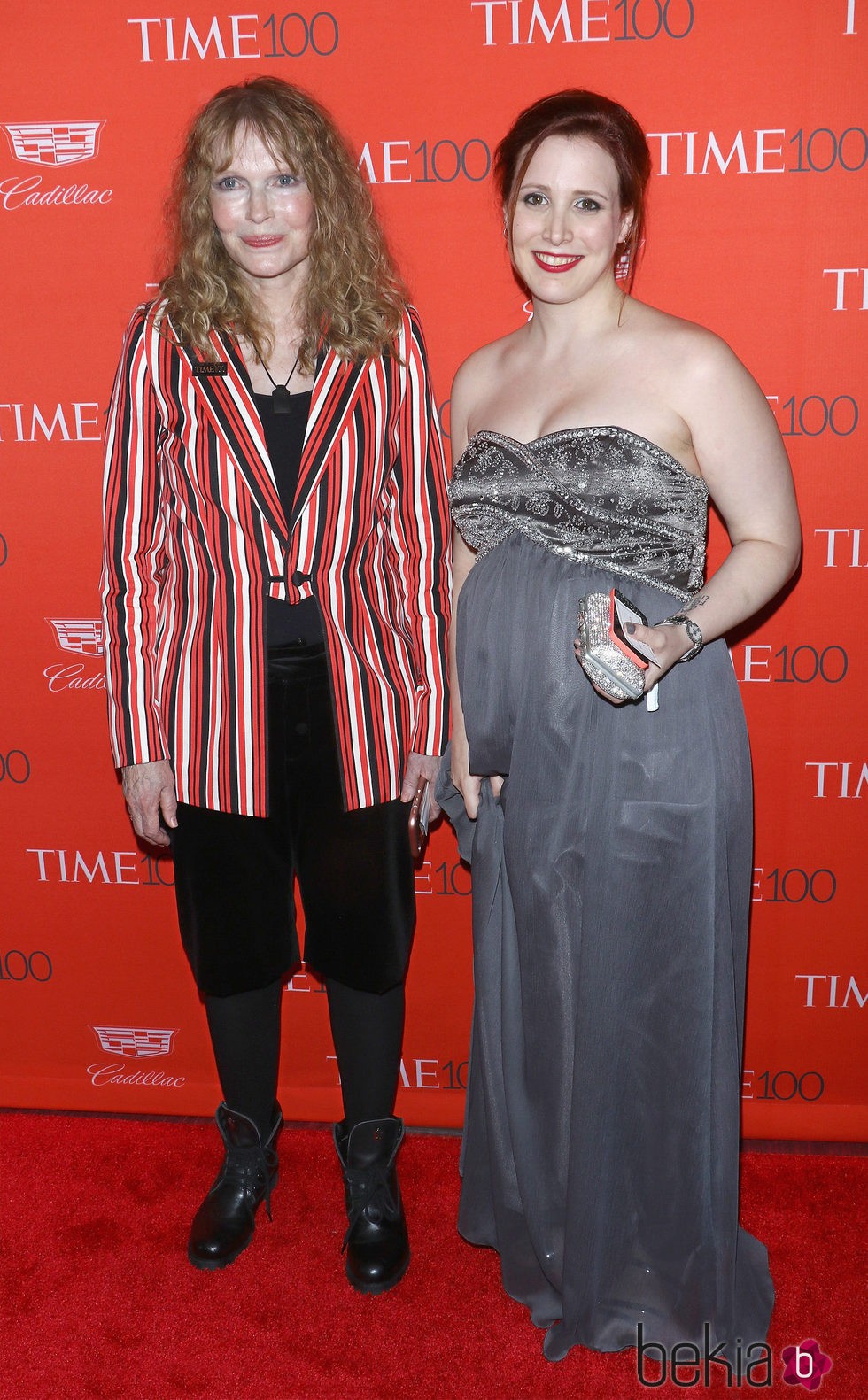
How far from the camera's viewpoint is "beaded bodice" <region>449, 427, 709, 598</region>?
1629mm

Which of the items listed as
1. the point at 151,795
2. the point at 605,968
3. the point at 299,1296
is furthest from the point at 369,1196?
the point at 151,795

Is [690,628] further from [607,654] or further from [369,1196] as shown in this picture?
[369,1196]

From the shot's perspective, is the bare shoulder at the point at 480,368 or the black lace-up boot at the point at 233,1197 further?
the black lace-up boot at the point at 233,1197

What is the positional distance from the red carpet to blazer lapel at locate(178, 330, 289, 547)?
1.34 meters

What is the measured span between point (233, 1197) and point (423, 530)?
4.24 ft

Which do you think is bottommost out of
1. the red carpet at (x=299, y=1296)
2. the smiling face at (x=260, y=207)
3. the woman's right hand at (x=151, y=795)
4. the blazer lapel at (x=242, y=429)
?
the red carpet at (x=299, y=1296)

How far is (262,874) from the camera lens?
1957 millimetres

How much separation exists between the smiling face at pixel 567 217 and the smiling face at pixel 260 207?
1.16 feet

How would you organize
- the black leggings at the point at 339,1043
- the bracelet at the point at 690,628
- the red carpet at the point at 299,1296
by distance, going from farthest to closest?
the black leggings at the point at 339,1043 → the red carpet at the point at 299,1296 → the bracelet at the point at 690,628

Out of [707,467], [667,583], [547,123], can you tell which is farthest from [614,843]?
[547,123]

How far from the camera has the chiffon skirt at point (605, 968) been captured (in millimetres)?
1692

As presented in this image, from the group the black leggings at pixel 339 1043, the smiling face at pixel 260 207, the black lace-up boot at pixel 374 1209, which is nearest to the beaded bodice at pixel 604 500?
the smiling face at pixel 260 207

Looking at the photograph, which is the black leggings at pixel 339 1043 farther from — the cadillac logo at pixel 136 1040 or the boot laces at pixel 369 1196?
the cadillac logo at pixel 136 1040

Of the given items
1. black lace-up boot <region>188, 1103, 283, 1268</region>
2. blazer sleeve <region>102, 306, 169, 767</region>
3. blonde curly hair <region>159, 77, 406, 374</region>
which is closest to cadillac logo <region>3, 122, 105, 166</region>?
blonde curly hair <region>159, 77, 406, 374</region>
